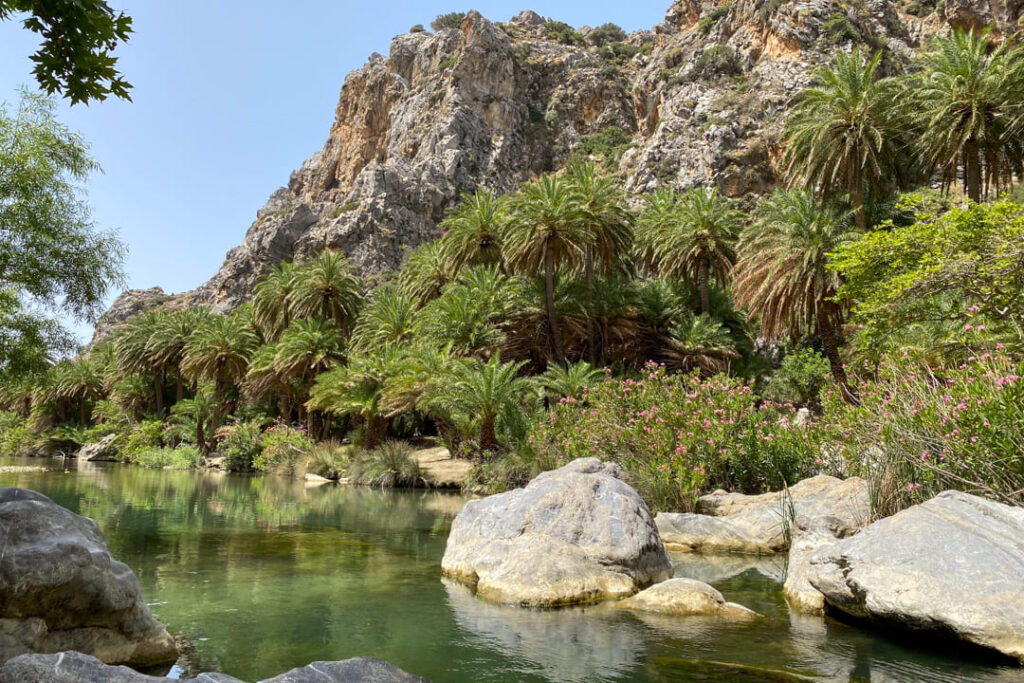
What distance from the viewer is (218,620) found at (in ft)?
23.9

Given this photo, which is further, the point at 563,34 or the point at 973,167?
the point at 563,34

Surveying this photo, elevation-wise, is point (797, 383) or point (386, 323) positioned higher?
point (386, 323)

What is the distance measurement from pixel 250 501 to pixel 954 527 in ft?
61.4

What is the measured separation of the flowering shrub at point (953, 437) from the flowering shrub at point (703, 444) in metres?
4.41

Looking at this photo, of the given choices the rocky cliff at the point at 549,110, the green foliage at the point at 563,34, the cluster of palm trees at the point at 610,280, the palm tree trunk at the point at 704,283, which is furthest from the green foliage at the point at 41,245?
the green foliage at the point at 563,34

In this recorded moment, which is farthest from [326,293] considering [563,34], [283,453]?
[563,34]

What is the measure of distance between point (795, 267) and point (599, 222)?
8223 millimetres

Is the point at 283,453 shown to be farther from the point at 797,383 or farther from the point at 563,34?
the point at 563,34

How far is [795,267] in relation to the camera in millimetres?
26594

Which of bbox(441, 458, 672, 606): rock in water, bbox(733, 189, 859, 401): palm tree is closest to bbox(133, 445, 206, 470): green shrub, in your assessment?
bbox(733, 189, 859, 401): palm tree

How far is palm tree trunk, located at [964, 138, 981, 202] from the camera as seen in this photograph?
80.6 feet

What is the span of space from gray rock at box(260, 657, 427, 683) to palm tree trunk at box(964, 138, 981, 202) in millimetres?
28440

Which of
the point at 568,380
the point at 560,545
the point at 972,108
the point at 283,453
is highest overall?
the point at 972,108

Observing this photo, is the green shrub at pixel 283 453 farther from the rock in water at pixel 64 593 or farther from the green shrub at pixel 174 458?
the rock in water at pixel 64 593
